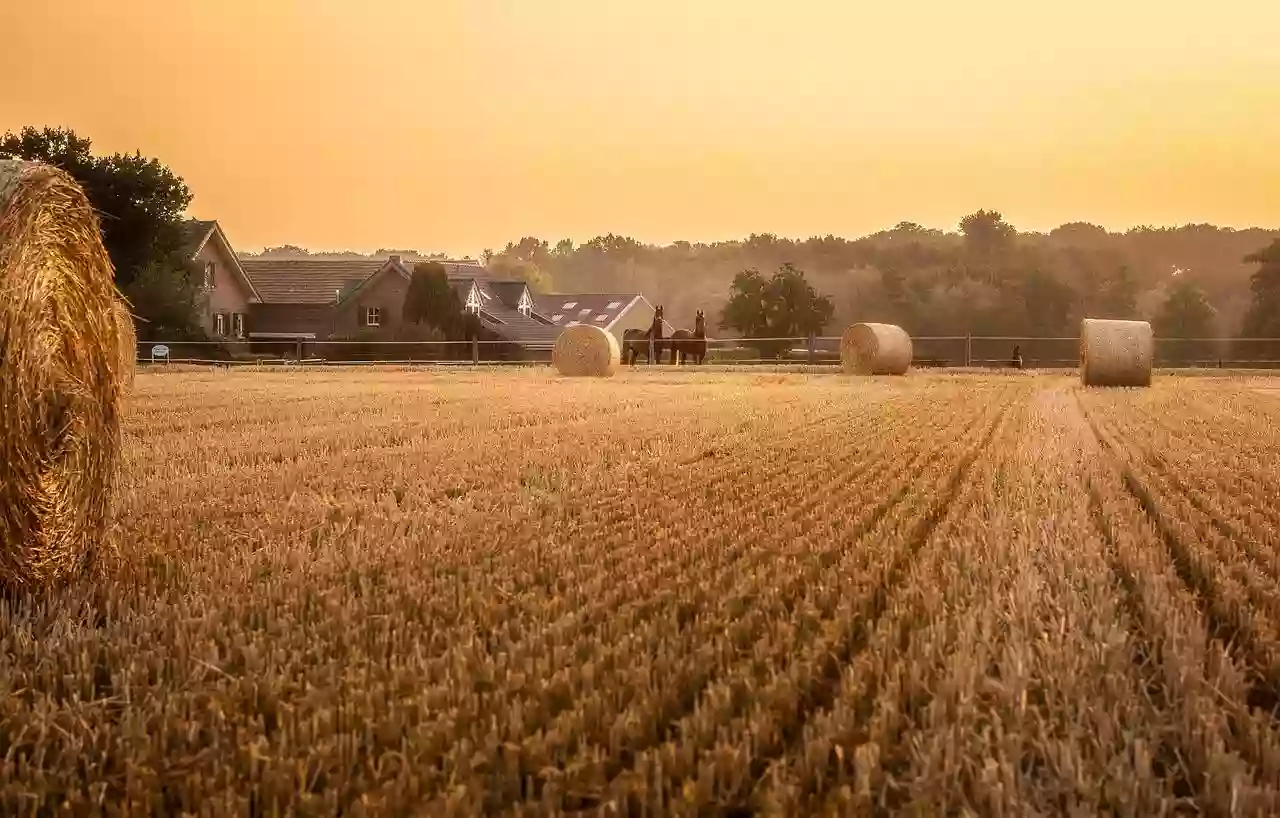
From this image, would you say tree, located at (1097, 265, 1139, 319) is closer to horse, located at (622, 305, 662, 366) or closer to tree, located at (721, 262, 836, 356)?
tree, located at (721, 262, 836, 356)

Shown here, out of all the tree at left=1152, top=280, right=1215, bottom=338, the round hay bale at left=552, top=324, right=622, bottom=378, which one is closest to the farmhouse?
the round hay bale at left=552, top=324, right=622, bottom=378

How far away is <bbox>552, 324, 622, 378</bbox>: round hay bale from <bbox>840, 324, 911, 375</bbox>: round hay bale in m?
5.24

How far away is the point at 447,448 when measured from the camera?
299 inches

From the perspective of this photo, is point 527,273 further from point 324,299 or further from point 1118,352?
point 1118,352

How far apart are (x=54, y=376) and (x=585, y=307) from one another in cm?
6066

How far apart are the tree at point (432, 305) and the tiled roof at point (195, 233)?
308 inches

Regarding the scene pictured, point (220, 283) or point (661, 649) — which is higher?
point (220, 283)

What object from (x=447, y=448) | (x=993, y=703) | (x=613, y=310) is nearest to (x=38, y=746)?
(x=993, y=703)

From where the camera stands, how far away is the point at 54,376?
3822 mm

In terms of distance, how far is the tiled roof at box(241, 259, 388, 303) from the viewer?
49750mm

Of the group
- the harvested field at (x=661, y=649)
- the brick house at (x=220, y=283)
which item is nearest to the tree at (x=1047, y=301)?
the brick house at (x=220, y=283)

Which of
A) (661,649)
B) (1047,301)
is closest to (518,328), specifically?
(1047,301)

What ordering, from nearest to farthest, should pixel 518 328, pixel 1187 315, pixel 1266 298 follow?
pixel 1266 298, pixel 518 328, pixel 1187 315

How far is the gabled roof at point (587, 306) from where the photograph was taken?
206ft
